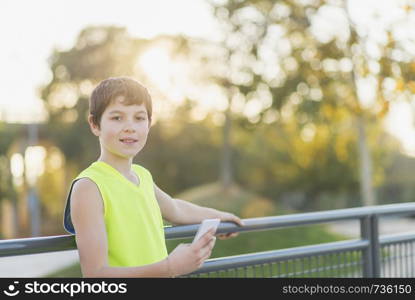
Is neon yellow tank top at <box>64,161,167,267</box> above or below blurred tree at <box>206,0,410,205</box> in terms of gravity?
below

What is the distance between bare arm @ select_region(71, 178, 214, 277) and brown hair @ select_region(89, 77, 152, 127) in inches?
11.4

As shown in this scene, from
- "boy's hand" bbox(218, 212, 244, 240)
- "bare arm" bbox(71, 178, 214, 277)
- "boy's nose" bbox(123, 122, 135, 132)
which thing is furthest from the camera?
"boy's hand" bbox(218, 212, 244, 240)

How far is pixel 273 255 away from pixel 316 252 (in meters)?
0.35

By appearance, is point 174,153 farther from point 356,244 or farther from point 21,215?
point 356,244

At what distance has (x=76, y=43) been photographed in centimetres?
3725

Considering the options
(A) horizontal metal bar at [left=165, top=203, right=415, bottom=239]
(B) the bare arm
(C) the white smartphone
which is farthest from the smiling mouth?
(A) horizontal metal bar at [left=165, top=203, right=415, bottom=239]

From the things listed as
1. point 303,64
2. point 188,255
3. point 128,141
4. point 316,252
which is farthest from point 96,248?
point 303,64

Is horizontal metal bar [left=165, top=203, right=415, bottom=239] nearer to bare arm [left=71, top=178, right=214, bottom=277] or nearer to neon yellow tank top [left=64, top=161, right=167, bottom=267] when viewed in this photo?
neon yellow tank top [left=64, top=161, right=167, bottom=267]

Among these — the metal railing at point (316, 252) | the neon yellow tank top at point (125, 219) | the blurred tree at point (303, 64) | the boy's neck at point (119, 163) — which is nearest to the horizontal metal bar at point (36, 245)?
the metal railing at point (316, 252)

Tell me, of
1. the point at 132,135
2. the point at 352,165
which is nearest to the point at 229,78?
the point at 352,165

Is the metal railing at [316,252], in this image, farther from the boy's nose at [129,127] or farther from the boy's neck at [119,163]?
the boy's nose at [129,127]

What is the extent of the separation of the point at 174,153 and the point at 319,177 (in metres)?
9.22

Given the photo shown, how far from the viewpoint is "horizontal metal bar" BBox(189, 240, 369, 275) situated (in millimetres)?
3547

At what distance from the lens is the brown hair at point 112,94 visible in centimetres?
258
